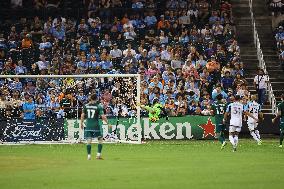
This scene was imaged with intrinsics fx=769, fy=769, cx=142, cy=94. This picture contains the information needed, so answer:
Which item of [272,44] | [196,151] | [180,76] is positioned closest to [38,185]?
[196,151]

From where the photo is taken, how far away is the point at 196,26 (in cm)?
4272

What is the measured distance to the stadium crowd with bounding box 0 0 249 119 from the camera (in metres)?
35.6

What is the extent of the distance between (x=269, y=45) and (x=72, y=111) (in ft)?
45.5

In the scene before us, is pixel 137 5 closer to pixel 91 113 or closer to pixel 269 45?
pixel 269 45

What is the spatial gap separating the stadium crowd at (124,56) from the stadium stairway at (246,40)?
1.03 metres

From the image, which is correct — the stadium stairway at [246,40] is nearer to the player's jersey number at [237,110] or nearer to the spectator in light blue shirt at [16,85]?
the player's jersey number at [237,110]

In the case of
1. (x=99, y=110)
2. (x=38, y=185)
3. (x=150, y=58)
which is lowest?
(x=38, y=185)

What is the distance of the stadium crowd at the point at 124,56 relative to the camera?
3556 centimetres

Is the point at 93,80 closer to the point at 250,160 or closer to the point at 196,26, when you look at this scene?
the point at 196,26

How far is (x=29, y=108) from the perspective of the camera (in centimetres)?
3509

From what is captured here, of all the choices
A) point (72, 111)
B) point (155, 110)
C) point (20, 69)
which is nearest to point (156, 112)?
point (155, 110)

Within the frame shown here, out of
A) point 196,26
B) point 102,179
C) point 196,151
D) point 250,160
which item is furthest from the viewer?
point 196,26

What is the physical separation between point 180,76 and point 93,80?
5.08 meters

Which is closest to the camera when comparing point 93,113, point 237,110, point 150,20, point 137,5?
point 93,113
